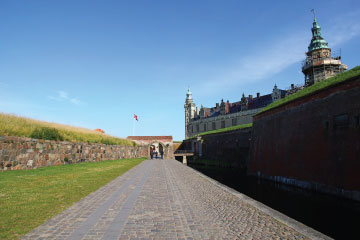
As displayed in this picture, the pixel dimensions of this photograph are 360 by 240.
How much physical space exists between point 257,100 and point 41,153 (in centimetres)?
4818

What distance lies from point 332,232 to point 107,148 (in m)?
26.8

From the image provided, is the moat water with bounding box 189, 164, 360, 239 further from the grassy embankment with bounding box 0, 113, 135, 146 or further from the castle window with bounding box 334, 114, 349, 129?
the grassy embankment with bounding box 0, 113, 135, 146

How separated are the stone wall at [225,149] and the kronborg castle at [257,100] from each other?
1289 centimetres

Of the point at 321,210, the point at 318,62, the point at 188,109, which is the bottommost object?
the point at 321,210

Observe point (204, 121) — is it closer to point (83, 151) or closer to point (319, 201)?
point (83, 151)

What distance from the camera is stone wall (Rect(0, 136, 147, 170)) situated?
13.2 m

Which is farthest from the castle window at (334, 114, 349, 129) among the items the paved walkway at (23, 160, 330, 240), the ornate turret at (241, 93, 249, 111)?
the ornate turret at (241, 93, 249, 111)

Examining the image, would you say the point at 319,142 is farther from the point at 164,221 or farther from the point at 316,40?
the point at 316,40

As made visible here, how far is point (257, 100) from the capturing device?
55312mm

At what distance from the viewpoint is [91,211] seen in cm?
636

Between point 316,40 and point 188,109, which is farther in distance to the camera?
point 188,109

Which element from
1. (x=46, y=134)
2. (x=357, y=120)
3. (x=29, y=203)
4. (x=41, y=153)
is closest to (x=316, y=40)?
(x=357, y=120)

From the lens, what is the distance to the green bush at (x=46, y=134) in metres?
16.5

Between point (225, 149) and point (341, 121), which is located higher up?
point (341, 121)
